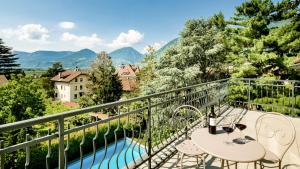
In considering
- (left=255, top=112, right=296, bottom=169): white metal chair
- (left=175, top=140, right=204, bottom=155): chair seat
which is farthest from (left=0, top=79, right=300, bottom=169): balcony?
(left=175, top=140, right=204, bottom=155): chair seat

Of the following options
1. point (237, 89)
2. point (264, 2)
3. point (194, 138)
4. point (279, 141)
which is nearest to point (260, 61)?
point (237, 89)

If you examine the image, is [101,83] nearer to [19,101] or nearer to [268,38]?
[19,101]

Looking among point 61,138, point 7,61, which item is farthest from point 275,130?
point 7,61

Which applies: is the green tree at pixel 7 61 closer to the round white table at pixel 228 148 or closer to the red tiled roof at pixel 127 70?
the red tiled roof at pixel 127 70

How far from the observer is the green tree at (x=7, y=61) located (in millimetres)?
41156

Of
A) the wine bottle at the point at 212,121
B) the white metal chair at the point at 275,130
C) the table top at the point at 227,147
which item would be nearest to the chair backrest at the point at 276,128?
the white metal chair at the point at 275,130

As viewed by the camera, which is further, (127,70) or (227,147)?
(127,70)

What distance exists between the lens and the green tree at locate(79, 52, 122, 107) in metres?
30.1

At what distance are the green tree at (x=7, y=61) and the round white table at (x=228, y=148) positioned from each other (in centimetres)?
4842

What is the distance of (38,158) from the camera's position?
13109 millimetres

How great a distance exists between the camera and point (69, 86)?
4256 cm

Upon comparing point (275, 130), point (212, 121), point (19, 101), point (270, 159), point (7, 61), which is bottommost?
point (19, 101)

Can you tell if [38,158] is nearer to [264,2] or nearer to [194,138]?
[194,138]

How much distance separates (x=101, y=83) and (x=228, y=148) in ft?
Result: 96.3
